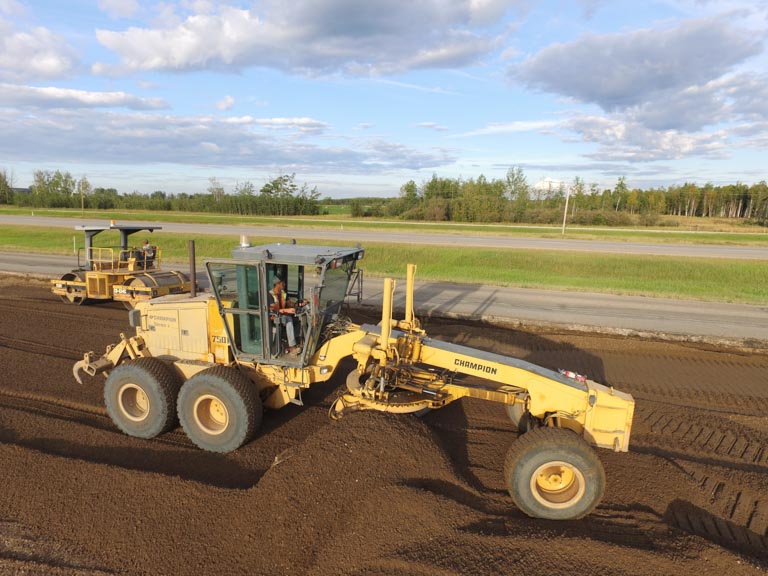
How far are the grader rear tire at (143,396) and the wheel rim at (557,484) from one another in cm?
472

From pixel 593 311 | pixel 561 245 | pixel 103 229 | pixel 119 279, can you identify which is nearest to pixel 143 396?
pixel 119 279

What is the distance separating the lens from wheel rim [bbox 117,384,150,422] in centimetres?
685

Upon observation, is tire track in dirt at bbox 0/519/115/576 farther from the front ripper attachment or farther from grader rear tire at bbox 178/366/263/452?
the front ripper attachment

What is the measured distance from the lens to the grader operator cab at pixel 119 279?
1476cm

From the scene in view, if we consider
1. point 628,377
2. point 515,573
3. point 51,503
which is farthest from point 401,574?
point 628,377

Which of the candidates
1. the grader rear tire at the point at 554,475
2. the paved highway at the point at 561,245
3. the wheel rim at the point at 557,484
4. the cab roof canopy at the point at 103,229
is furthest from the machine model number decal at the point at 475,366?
the paved highway at the point at 561,245

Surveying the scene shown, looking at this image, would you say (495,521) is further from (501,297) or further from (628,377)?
(501,297)

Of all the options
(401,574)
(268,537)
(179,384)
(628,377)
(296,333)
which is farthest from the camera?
(628,377)

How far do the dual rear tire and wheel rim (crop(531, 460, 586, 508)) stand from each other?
11.4 ft

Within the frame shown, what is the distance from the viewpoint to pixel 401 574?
14.1ft

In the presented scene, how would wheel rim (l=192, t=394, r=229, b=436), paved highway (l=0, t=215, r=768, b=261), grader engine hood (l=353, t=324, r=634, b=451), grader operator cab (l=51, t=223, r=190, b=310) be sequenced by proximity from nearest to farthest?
grader engine hood (l=353, t=324, r=634, b=451) → wheel rim (l=192, t=394, r=229, b=436) → grader operator cab (l=51, t=223, r=190, b=310) → paved highway (l=0, t=215, r=768, b=261)

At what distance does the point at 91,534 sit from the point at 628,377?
9.33 metres

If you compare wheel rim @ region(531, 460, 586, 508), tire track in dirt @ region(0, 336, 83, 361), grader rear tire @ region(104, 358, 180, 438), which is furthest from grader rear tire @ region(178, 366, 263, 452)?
tire track in dirt @ region(0, 336, 83, 361)

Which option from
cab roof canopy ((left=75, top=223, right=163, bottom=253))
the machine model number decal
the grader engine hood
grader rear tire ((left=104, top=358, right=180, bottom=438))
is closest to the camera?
the grader engine hood
